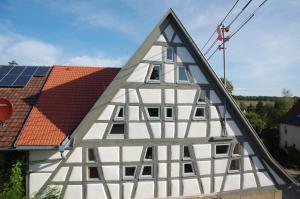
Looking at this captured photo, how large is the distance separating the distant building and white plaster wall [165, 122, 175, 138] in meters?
24.3

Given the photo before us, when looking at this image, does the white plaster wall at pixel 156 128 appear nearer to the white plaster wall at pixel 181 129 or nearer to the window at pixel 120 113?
the white plaster wall at pixel 181 129

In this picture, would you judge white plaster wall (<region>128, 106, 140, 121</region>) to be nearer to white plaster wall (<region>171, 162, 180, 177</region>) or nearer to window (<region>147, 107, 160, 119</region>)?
window (<region>147, 107, 160, 119</region>)

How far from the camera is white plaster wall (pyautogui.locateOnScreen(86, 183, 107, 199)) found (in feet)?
48.6

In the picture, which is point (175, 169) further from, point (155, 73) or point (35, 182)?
point (35, 182)

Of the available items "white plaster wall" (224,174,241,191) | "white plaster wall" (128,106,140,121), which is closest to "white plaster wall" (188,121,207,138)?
"white plaster wall" (224,174,241,191)

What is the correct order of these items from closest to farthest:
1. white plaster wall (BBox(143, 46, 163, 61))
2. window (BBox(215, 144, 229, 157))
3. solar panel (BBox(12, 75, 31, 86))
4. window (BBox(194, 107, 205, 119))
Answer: white plaster wall (BBox(143, 46, 163, 61)) < window (BBox(194, 107, 205, 119)) < window (BBox(215, 144, 229, 157)) < solar panel (BBox(12, 75, 31, 86))

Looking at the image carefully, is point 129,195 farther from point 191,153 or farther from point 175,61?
point 175,61

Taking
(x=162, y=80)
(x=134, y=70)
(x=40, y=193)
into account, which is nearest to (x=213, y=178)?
(x=162, y=80)

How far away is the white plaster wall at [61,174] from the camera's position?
1452 cm

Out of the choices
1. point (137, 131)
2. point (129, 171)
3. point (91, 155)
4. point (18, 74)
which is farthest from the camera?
point (18, 74)

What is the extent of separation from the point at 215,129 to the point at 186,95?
2310 millimetres

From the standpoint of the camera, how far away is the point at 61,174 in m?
14.6

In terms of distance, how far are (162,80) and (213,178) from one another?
5566 mm

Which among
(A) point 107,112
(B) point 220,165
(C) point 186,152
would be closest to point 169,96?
(C) point 186,152
